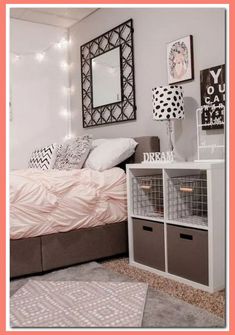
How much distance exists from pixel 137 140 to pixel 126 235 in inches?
27.8

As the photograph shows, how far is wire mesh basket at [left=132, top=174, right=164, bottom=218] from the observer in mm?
2338

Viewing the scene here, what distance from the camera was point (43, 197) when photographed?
209cm

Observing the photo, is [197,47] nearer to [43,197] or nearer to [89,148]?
[89,148]

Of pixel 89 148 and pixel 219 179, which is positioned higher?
pixel 89 148

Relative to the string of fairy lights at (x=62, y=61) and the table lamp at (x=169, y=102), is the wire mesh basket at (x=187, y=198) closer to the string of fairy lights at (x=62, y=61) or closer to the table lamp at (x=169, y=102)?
the table lamp at (x=169, y=102)

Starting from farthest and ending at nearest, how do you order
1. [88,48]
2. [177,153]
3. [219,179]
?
[88,48]
[177,153]
[219,179]

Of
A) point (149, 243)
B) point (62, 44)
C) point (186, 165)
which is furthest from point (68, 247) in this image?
point (62, 44)

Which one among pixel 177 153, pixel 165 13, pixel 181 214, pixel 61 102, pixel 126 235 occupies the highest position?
pixel 165 13

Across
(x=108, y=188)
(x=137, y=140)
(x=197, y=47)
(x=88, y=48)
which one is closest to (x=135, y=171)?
(x=108, y=188)

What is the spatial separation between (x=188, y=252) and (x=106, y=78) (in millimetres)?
1727

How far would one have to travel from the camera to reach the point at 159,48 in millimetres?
2559

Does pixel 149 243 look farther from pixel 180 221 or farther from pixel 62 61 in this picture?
pixel 62 61

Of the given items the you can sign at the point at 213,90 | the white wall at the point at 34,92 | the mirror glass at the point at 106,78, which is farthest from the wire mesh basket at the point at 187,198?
the white wall at the point at 34,92

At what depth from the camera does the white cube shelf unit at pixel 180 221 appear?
5.86ft
